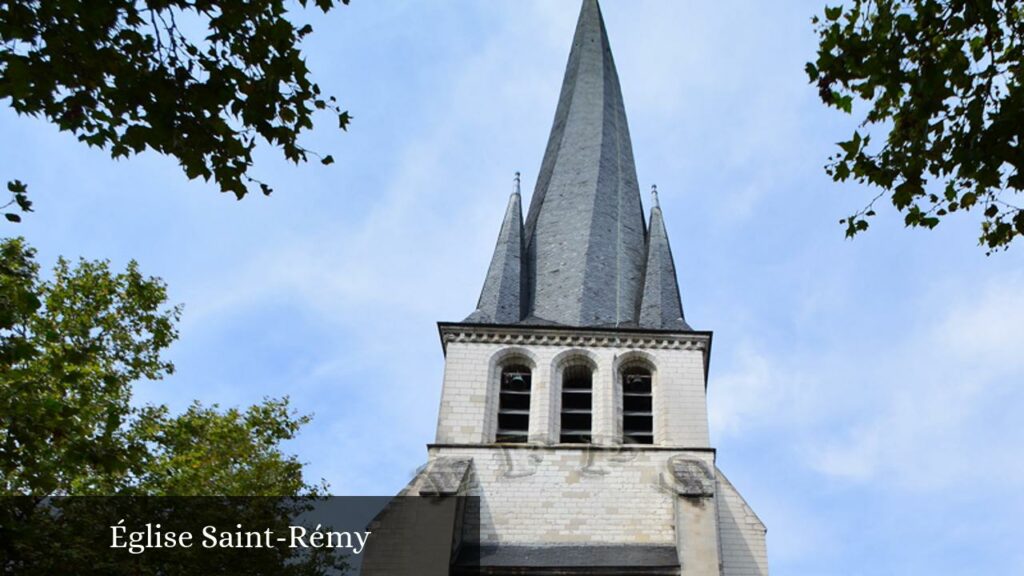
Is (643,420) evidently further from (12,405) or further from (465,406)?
(12,405)

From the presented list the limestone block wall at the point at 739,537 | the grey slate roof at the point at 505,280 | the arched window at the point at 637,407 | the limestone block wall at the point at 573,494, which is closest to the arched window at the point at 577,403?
the arched window at the point at 637,407

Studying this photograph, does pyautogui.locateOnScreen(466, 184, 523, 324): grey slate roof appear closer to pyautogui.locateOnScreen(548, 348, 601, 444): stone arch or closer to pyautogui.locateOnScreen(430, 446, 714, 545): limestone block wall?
pyautogui.locateOnScreen(548, 348, 601, 444): stone arch

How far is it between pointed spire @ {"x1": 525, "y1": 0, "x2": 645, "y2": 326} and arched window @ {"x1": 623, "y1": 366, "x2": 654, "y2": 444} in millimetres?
1312

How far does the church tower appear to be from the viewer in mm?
15023

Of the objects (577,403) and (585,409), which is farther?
(577,403)

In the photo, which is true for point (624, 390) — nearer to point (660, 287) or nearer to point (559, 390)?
point (559, 390)

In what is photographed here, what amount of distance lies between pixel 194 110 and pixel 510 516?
1055 cm

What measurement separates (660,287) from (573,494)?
5.26m

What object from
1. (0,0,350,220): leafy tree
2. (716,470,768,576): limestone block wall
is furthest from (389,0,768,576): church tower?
(0,0,350,220): leafy tree
